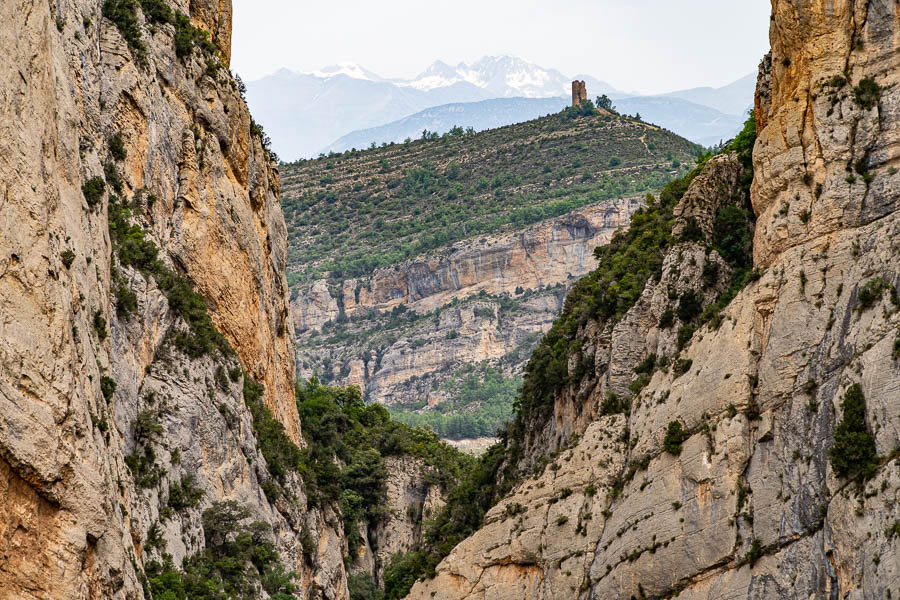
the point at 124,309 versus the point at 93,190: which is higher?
the point at 93,190

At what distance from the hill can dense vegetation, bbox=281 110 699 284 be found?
0.79ft

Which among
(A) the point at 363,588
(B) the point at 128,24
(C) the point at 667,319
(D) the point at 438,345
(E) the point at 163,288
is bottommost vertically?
(A) the point at 363,588

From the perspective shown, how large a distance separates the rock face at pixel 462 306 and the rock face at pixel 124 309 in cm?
10147

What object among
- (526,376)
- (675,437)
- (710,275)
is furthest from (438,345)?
(675,437)

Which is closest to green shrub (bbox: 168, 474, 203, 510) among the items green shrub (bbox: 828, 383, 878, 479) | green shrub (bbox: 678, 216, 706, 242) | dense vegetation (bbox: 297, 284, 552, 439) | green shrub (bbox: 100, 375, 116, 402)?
green shrub (bbox: 100, 375, 116, 402)

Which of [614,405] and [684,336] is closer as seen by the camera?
[684,336]

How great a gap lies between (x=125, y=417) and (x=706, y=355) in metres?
22.0

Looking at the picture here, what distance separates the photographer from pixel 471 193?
625 ft

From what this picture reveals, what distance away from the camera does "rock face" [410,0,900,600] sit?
3788 centimetres

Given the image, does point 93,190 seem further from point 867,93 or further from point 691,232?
point 867,93

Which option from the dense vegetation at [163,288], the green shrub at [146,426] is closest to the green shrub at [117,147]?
the dense vegetation at [163,288]

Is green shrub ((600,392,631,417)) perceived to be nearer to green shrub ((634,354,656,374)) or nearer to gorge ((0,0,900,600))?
gorge ((0,0,900,600))

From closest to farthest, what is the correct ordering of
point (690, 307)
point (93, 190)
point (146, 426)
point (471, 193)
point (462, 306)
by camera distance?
1. point (93, 190)
2. point (146, 426)
3. point (690, 307)
4. point (462, 306)
5. point (471, 193)

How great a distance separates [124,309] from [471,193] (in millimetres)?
145665
